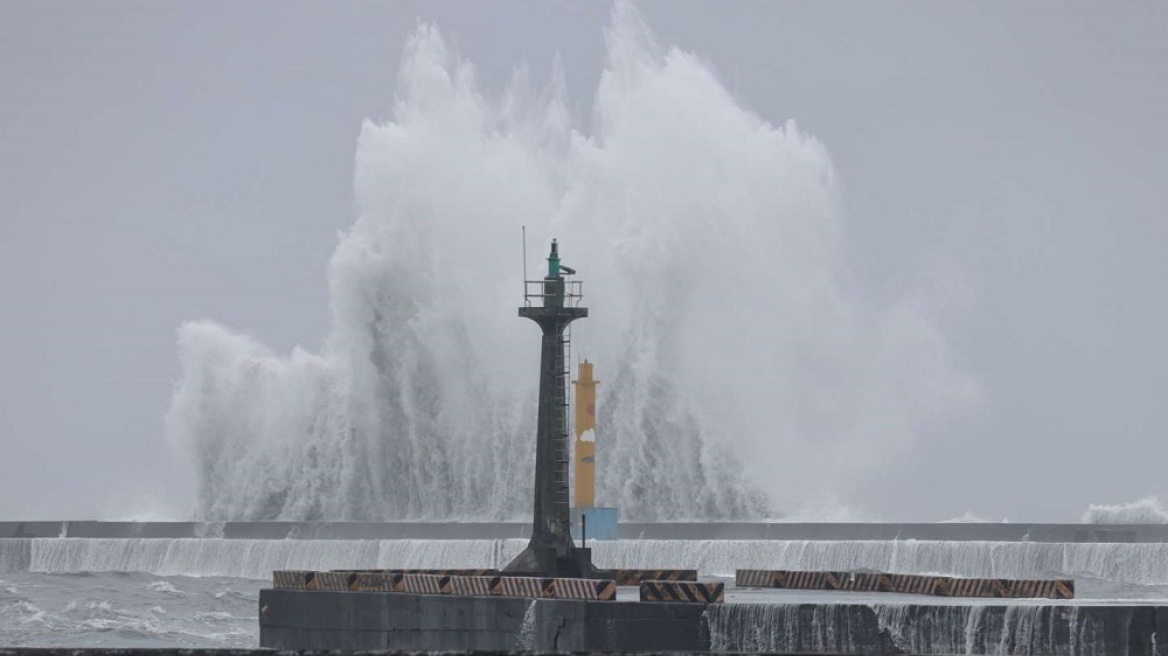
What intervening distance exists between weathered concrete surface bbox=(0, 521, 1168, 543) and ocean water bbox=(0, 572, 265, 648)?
10.1 ft

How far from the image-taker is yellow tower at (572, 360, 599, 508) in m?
53.0

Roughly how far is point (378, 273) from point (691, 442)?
10.1 m

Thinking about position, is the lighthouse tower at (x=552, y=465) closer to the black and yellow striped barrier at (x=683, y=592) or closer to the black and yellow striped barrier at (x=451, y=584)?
the black and yellow striped barrier at (x=451, y=584)

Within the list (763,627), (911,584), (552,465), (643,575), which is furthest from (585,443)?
(763,627)

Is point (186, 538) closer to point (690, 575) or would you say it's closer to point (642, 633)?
point (690, 575)

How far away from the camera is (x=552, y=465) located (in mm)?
34594

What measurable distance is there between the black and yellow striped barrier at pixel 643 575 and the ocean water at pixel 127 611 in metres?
6.07

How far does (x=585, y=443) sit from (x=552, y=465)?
19.2 metres

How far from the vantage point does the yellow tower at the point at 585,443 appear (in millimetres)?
53000

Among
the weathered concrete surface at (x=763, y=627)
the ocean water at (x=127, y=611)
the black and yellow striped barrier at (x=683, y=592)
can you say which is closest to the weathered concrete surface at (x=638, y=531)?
the ocean water at (x=127, y=611)

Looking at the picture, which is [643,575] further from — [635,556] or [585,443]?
[585,443]

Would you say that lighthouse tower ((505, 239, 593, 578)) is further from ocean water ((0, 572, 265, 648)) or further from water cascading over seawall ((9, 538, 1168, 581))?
water cascading over seawall ((9, 538, 1168, 581))

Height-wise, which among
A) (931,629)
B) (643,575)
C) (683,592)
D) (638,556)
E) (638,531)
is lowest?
(931,629)

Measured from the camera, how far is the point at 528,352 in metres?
66.4
